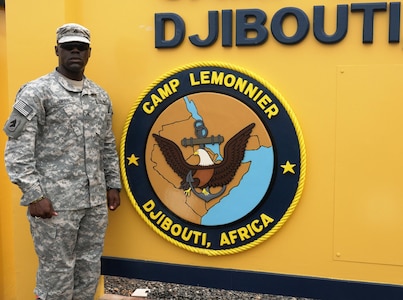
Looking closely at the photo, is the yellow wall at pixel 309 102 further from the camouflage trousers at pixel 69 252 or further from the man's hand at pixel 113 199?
the camouflage trousers at pixel 69 252

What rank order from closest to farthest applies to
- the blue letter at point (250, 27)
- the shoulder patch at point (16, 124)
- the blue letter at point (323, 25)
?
the shoulder patch at point (16, 124)
the blue letter at point (323, 25)
the blue letter at point (250, 27)

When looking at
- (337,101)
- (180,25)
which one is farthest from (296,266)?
(180,25)

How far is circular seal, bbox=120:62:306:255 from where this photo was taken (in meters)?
2.39

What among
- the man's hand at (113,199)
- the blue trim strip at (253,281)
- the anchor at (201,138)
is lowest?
the blue trim strip at (253,281)

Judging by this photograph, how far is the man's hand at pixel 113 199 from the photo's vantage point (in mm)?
2501

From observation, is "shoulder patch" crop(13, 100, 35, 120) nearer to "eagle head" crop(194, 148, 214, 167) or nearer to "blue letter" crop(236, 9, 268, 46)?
"eagle head" crop(194, 148, 214, 167)

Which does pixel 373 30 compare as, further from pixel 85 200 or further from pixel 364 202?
pixel 85 200

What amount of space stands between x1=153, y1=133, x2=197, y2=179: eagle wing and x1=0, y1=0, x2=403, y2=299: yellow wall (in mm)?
284

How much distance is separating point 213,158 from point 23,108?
97 cm

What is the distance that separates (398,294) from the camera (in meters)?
2.31

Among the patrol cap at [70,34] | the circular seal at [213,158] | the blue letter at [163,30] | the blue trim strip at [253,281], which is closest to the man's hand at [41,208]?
the circular seal at [213,158]

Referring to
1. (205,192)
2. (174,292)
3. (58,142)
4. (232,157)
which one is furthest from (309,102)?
(174,292)

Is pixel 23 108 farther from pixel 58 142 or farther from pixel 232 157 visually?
pixel 232 157

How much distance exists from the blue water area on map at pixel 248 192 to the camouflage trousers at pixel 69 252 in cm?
59
